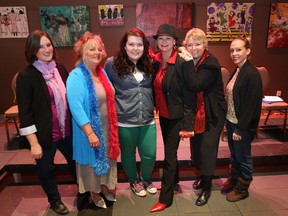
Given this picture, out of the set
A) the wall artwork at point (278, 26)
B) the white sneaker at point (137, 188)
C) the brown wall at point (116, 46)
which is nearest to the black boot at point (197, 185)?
the white sneaker at point (137, 188)

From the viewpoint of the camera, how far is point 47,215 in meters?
2.24

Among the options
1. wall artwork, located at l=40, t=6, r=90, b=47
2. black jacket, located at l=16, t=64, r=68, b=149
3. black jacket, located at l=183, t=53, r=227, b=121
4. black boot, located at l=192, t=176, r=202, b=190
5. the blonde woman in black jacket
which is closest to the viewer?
black jacket, located at l=16, t=64, r=68, b=149

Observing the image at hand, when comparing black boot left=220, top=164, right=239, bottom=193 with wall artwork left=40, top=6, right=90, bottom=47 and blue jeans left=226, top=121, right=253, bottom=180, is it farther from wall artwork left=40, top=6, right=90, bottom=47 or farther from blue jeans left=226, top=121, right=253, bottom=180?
wall artwork left=40, top=6, right=90, bottom=47

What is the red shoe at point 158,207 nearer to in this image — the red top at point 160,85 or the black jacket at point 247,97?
the red top at point 160,85

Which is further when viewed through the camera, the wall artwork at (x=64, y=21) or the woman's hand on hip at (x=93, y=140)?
the wall artwork at (x=64, y=21)

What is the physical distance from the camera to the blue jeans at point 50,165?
2023mm

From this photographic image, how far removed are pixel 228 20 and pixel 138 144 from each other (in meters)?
3.13

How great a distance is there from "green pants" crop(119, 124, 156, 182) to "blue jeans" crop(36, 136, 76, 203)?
1.50ft

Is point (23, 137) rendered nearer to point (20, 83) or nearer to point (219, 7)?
point (20, 83)

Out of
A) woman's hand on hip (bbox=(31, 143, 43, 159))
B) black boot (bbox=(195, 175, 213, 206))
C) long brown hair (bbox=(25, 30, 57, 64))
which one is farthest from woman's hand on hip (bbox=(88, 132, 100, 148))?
black boot (bbox=(195, 175, 213, 206))

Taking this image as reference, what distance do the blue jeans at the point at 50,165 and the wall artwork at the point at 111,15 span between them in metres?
2.71

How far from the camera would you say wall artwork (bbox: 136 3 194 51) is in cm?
424

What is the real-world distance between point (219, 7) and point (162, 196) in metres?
3.41

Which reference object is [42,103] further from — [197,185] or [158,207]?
[197,185]
